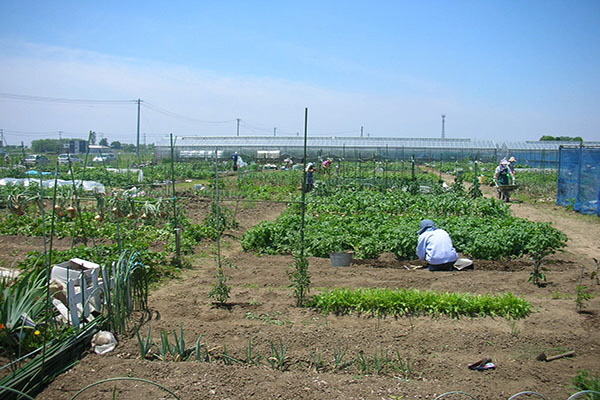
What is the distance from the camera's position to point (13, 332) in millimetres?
4160

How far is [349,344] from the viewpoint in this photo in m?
4.54

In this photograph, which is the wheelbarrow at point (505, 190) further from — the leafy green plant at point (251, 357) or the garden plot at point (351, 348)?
the leafy green plant at point (251, 357)

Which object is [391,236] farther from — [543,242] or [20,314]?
[20,314]

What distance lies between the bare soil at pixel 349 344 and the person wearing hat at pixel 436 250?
13.3 inches

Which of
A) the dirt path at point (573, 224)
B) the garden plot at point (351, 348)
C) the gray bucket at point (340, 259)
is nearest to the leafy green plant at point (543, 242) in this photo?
the dirt path at point (573, 224)

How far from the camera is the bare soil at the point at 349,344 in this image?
146 inches

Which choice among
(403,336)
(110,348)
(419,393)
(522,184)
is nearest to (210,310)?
(110,348)

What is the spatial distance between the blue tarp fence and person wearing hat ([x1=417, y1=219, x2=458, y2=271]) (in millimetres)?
8308

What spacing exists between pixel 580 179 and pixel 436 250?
952 cm

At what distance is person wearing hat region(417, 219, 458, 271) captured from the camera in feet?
24.2

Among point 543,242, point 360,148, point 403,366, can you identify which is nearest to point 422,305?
point 403,366

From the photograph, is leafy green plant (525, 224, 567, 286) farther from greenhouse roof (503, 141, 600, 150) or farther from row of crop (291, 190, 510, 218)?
greenhouse roof (503, 141, 600, 150)

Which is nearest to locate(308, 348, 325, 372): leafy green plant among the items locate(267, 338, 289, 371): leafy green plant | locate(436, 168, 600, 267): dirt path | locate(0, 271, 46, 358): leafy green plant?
locate(267, 338, 289, 371): leafy green plant

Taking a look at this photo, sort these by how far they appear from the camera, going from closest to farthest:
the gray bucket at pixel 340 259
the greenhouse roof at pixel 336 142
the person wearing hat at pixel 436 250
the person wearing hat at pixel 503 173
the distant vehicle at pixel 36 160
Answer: the person wearing hat at pixel 436 250 < the gray bucket at pixel 340 259 < the distant vehicle at pixel 36 160 < the person wearing hat at pixel 503 173 < the greenhouse roof at pixel 336 142
